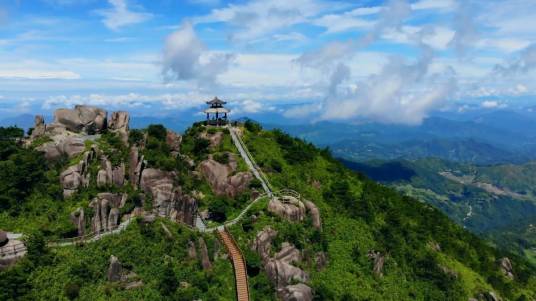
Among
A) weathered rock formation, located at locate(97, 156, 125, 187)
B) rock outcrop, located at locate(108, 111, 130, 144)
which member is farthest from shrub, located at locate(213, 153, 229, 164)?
rock outcrop, located at locate(108, 111, 130, 144)

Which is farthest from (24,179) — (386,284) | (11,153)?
(386,284)

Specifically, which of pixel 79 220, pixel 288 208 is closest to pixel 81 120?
pixel 79 220

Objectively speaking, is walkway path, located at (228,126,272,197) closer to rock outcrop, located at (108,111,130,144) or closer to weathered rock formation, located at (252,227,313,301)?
weathered rock formation, located at (252,227,313,301)

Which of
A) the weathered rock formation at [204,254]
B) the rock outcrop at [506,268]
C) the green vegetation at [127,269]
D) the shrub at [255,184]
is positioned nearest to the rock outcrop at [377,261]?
the shrub at [255,184]

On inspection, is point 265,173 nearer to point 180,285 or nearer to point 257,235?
point 257,235

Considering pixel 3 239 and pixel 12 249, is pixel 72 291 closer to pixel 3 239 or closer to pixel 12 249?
pixel 12 249

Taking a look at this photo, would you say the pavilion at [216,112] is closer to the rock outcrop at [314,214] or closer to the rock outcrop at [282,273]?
the rock outcrop at [314,214]
